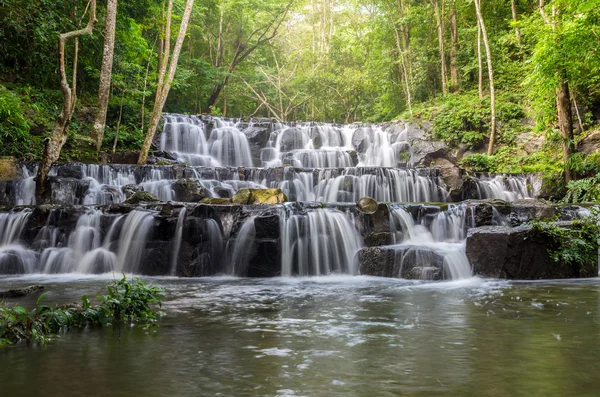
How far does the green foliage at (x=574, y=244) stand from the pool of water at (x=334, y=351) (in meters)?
2.32

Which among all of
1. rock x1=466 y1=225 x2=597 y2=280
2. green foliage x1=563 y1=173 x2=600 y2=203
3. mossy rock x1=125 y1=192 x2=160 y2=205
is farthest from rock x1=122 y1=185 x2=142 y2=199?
green foliage x1=563 y1=173 x2=600 y2=203

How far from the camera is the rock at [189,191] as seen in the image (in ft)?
46.0

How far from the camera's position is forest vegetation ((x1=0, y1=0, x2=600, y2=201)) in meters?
15.1

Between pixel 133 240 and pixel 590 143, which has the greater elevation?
pixel 590 143

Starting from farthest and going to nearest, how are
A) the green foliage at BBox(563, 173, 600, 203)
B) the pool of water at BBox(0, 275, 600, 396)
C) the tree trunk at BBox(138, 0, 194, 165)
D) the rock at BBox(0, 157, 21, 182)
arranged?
1. the tree trunk at BBox(138, 0, 194, 165)
2. the green foliage at BBox(563, 173, 600, 203)
3. the rock at BBox(0, 157, 21, 182)
4. the pool of water at BBox(0, 275, 600, 396)

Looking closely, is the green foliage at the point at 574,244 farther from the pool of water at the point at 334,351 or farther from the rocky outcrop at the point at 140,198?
the rocky outcrop at the point at 140,198

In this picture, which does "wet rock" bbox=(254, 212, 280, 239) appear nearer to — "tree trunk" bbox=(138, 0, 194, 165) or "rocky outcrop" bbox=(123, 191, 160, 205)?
"rocky outcrop" bbox=(123, 191, 160, 205)

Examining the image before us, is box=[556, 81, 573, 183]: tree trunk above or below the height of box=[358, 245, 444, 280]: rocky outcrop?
above

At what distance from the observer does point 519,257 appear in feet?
29.7

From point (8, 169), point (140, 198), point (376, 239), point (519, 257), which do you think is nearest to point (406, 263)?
A: point (376, 239)

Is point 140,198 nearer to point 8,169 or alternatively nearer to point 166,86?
point 8,169

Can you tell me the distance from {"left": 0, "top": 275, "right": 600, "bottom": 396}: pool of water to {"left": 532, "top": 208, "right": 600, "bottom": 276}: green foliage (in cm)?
232

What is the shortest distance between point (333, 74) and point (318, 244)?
24222 mm

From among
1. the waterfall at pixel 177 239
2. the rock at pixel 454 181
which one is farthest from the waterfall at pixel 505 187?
the waterfall at pixel 177 239
